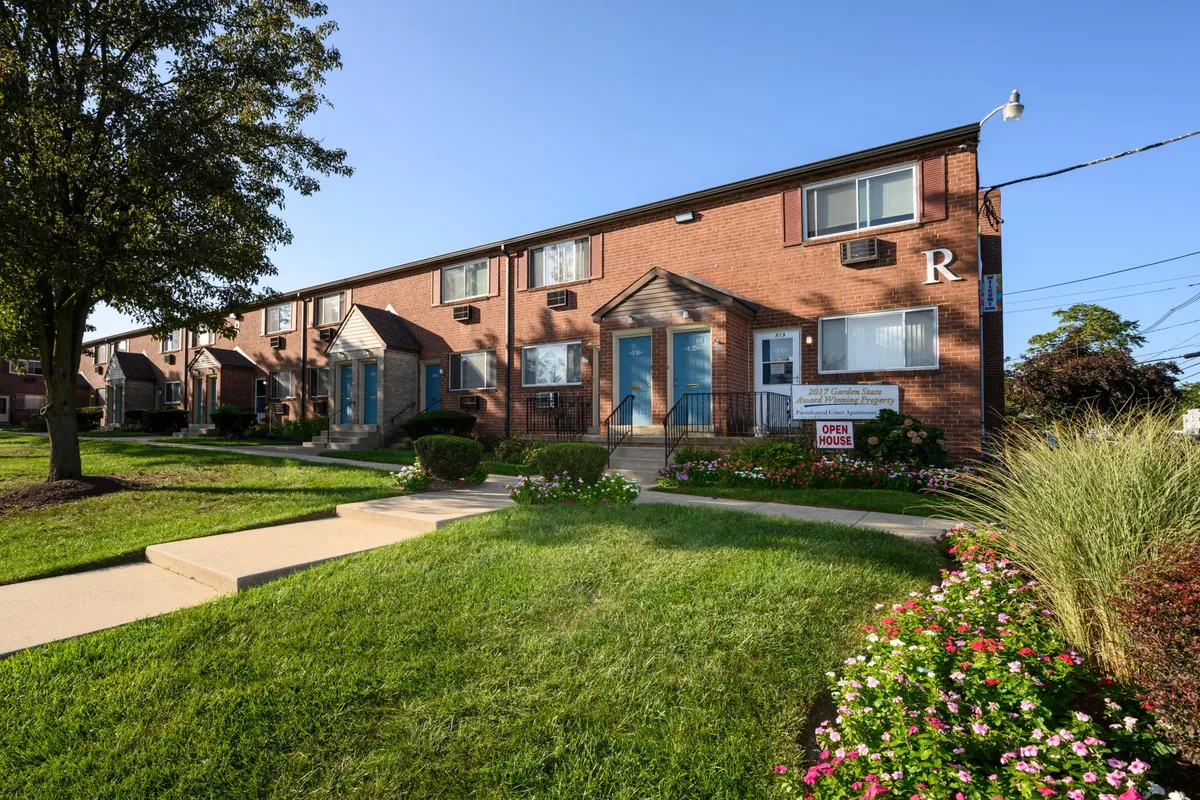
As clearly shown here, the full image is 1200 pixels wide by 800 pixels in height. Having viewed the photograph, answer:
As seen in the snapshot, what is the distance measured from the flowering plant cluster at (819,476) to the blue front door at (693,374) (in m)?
2.40

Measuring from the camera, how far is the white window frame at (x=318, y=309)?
20922 millimetres

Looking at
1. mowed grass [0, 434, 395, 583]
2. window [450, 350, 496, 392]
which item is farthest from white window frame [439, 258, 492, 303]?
mowed grass [0, 434, 395, 583]

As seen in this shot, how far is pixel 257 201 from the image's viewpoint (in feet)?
31.9

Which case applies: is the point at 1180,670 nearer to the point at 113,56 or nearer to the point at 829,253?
the point at 829,253

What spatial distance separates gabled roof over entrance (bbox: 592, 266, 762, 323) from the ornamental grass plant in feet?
27.6

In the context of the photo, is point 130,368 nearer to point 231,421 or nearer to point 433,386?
point 231,421

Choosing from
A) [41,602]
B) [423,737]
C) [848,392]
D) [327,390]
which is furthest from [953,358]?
[327,390]

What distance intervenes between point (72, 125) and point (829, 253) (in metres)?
12.6

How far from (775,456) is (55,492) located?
10.8 metres

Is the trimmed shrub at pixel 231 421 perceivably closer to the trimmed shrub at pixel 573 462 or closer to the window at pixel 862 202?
the trimmed shrub at pixel 573 462

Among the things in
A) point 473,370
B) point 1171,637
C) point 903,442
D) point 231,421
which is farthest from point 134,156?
point 231,421

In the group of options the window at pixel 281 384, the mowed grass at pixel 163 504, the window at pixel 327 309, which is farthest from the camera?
the window at pixel 281 384

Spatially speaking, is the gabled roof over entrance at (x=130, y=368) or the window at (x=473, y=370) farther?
the gabled roof over entrance at (x=130, y=368)

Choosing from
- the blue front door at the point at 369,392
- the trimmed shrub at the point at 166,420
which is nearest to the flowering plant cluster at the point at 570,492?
the blue front door at the point at 369,392
